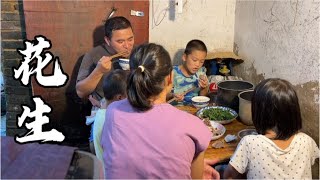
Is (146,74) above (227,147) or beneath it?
above

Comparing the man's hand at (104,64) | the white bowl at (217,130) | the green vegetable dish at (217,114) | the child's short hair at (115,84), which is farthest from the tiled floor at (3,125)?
the white bowl at (217,130)

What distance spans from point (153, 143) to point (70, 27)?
7.22 feet

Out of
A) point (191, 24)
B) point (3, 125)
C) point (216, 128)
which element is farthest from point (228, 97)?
point (3, 125)

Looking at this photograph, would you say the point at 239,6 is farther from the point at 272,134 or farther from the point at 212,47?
the point at 272,134

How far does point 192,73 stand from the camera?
320cm

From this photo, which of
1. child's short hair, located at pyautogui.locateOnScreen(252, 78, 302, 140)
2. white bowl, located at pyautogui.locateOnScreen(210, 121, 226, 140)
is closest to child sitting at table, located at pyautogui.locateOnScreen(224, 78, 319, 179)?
child's short hair, located at pyautogui.locateOnScreen(252, 78, 302, 140)

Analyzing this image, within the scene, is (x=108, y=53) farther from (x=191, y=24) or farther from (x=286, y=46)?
(x=286, y=46)

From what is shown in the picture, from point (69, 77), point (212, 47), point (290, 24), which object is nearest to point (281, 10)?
point (290, 24)

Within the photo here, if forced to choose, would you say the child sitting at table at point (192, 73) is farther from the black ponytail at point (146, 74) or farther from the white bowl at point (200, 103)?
the black ponytail at point (146, 74)

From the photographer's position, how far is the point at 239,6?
3.56 metres

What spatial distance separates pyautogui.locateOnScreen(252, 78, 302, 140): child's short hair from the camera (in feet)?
5.97

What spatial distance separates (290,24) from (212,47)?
1232 mm

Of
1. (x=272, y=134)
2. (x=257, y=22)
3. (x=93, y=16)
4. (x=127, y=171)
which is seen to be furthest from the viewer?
(x=93, y=16)

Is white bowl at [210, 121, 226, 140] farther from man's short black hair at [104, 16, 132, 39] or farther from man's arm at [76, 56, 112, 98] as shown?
man's short black hair at [104, 16, 132, 39]
